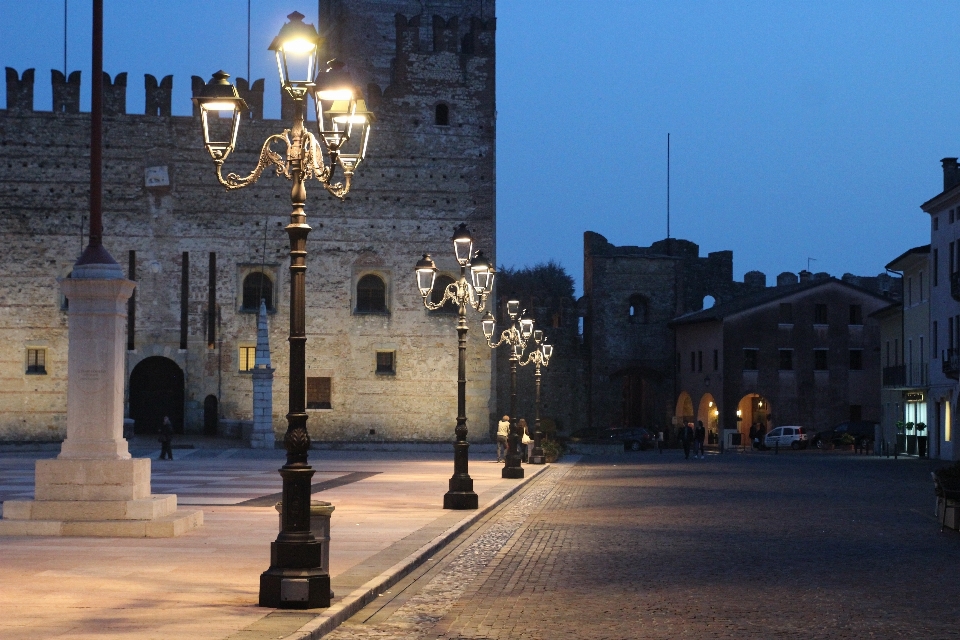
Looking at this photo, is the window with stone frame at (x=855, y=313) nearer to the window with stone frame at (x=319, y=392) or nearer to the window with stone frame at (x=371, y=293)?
the window with stone frame at (x=371, y=293)

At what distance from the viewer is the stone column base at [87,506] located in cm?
1451

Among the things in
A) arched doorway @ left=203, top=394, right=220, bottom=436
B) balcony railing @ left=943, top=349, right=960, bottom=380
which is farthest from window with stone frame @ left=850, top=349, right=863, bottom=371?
arched doorway @ left=203, top=394, right=220, bottom=436

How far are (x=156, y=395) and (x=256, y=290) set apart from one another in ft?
17.6

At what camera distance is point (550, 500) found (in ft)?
75.4

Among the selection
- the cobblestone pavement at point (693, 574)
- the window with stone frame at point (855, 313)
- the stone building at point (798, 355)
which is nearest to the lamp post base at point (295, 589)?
the cobblestone pavement at point (693, 574)

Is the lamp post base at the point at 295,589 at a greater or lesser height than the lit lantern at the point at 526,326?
lesser

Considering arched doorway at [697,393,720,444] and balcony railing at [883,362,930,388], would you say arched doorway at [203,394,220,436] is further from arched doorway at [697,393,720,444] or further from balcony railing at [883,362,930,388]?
arched doorway at [697,393,720,444]

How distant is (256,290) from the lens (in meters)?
50.6

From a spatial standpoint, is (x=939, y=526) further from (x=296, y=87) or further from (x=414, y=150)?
(x=414, y=150)

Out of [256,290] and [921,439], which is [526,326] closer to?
[256,290]

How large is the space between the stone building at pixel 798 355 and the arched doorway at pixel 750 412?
85mm

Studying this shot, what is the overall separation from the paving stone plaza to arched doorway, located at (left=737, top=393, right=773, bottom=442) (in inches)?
1680

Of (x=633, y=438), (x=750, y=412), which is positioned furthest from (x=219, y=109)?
(x=750, y=412)

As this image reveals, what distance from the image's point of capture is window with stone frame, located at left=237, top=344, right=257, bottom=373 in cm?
4997
